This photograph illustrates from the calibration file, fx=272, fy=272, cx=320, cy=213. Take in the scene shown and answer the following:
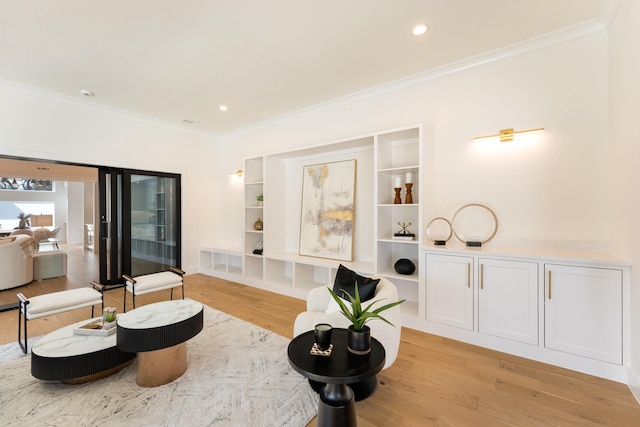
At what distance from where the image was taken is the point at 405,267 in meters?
3.24

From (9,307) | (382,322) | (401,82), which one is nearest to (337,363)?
(382,322)

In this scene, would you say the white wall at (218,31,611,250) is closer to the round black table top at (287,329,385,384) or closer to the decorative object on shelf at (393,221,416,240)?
the decorative object on shelf at (393,221,416,240)

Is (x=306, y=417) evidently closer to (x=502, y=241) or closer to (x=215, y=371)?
(x=215, y=371)

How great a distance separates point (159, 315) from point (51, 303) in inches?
48.9

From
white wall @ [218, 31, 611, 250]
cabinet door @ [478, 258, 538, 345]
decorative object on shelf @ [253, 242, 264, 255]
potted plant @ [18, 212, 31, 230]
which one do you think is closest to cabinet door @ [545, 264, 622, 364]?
cabinet door @ [478, 258, 538, 345]

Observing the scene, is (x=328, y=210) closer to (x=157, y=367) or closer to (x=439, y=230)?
(x=439, y=230)

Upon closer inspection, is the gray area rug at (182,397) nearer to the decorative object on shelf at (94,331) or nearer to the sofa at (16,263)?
the decorative object on shelf at (94,331)

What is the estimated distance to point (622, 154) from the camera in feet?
7.19

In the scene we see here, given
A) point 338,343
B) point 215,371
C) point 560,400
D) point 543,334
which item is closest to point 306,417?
point 338,343

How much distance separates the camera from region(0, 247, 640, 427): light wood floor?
178cm

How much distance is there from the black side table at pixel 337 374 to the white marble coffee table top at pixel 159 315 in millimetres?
1169

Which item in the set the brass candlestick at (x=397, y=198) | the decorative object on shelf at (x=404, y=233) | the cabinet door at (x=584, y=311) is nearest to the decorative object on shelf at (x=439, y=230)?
the decorative object on shelf at (x=404, y=233)

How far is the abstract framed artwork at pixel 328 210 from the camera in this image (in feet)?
13.3

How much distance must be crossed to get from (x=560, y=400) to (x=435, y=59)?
329cm
